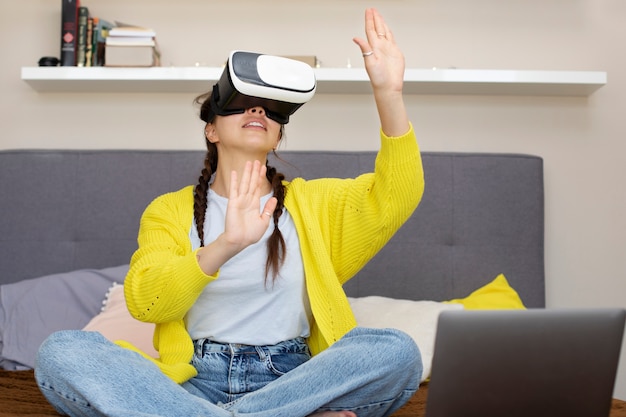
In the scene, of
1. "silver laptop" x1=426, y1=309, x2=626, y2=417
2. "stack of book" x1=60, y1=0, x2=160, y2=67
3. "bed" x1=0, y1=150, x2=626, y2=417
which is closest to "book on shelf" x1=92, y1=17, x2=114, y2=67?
"stack of book" x1=60, y1=0, x2=160, y2=67

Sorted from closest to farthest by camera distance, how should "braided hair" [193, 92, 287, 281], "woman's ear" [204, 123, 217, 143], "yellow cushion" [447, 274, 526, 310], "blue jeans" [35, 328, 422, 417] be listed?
"blue jeans" [35, 328, 422, 417] < "braided hair" [193, 92, 287, 281] < "woman's ear" [204, 123, 217, 143] < "yellow cushion" [447, 274, 526, 310]

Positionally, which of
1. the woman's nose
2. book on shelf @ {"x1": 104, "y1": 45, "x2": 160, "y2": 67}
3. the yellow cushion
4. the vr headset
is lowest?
the yellow cushion

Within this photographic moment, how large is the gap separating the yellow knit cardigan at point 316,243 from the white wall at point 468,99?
3.32ft

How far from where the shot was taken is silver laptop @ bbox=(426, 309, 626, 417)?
1.21 m

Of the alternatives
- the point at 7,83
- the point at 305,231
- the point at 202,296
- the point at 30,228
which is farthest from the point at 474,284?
the point at 7,83

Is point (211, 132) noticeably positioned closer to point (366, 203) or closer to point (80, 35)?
point (366, 203)

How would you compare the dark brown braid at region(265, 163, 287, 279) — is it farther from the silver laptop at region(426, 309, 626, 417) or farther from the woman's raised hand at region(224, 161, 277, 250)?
the silver laptop at region(426, 309, 626, 417)

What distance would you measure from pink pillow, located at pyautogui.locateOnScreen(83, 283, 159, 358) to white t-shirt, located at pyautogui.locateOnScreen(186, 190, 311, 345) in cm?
47

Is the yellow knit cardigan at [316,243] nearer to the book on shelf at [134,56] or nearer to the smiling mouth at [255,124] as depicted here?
the smiling mouth at [255,124]

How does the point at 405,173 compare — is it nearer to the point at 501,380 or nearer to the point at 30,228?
the point at 501,380

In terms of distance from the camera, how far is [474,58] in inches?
119

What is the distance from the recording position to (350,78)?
2795mm

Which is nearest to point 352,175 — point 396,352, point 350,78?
point 350,78

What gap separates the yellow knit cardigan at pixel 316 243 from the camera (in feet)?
5.81
